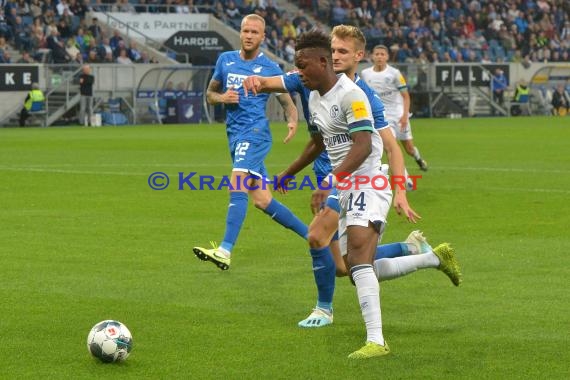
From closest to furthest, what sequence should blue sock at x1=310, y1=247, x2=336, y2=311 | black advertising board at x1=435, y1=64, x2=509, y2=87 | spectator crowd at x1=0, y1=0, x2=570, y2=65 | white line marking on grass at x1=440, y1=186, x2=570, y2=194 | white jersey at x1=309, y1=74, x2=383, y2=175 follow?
white jersey at x1=309, y1=74, x2=383, y2=175, blue sock at x1=310, y1=247, x2=336, y2=311, white line marking on grass at x1=440, y1=186, x2=570, y2=194, spectator crowd at x1=0, y1=0, x2=570, y2=65, black advertising board at x1=435, y1=64, x2=509, y2=87

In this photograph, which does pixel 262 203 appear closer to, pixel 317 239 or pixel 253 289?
pixel 253 289

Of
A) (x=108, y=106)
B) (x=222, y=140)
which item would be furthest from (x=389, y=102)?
(x=108, y=106)

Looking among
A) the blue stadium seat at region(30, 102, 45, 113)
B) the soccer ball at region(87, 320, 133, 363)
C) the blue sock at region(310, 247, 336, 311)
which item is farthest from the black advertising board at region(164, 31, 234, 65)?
the soccer ball at region(87, 320, 133, 363)

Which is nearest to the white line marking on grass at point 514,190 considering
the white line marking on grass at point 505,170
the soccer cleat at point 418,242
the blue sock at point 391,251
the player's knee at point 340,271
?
the white line marking on grass at point 505,170

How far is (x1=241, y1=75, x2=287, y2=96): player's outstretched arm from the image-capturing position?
28.3ft

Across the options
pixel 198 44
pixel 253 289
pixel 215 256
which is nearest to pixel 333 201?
pixel 253 289

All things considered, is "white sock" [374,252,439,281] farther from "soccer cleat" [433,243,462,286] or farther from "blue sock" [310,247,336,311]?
"blue sock" [310,247,336,311]

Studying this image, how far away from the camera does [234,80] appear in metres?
11.9

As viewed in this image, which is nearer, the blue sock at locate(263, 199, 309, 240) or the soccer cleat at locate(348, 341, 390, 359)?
the soccer cleat at locate(348, 341, 390, 359)

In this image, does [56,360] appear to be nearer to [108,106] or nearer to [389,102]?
[389,102]

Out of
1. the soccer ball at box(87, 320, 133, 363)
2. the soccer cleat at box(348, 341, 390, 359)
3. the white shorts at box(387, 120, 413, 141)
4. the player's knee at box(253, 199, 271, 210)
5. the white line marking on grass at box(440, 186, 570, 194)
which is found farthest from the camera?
the white shorts at box(387, 120, 413, 141)

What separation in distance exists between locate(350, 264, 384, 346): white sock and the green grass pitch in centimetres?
19

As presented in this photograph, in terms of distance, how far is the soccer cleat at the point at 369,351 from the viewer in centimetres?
725

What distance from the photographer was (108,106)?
43.2 m
